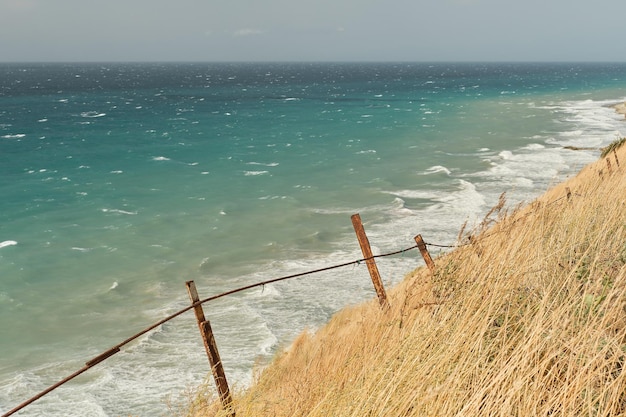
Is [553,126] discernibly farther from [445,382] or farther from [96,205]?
[445,382]

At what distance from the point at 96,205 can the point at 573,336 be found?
1129 inches

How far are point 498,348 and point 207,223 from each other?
22.3 m

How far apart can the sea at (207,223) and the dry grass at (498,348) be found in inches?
64.7

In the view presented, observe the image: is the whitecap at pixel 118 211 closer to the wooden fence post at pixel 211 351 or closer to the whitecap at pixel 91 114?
the wooden fence post at pixel 211 351

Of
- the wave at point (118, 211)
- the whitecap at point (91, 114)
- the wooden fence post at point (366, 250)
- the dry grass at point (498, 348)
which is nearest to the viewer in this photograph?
the dry grass at point (498, 348)

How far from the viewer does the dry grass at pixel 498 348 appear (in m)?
4.04

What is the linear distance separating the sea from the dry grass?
1643mm

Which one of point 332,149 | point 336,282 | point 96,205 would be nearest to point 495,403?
point 336,282

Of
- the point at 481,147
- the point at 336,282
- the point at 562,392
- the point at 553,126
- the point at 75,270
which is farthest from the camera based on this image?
the point at 553,126

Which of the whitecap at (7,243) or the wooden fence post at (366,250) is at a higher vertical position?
the wooden fence post at (366,250)

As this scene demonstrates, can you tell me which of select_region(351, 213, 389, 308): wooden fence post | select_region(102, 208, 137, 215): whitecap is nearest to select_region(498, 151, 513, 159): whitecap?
A: select_region(102, 208, 137, 215): whitecap

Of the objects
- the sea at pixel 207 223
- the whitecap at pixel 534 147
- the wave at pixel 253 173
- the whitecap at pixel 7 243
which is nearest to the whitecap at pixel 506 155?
the sea at pixel 207 223

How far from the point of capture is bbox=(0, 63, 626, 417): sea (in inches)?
551

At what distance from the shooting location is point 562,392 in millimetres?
3887
